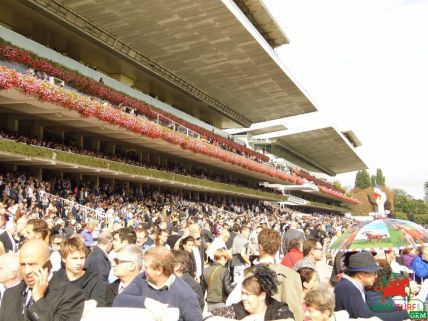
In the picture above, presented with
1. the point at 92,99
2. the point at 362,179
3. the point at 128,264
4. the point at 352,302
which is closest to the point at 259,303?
the point at 352,302

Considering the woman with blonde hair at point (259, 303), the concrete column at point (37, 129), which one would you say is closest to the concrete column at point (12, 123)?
the concrete column at point (37, 129)

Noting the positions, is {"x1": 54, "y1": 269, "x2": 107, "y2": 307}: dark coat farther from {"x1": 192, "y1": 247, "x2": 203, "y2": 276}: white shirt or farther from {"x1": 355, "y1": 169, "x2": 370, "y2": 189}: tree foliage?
{"x1": 355, "y1": 169, "x2": 370, "y2": 189}: tree foliage

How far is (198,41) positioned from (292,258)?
3030cm

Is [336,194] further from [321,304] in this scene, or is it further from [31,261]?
[31,261]

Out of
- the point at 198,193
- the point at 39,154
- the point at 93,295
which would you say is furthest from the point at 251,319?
the point at 198,193

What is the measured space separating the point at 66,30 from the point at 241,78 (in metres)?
17.3

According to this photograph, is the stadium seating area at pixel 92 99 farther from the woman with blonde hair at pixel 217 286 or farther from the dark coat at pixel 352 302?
the dark coat at pixel 352 302

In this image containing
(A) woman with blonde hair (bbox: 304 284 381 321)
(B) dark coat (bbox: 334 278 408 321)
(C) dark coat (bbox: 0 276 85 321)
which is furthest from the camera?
(B) dark coat (bbox: 334 278 408 321)

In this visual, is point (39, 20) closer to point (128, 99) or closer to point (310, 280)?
point (128, 99)

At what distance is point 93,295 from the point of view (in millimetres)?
4547

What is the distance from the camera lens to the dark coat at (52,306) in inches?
130

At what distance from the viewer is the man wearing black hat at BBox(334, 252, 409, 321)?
441 cm

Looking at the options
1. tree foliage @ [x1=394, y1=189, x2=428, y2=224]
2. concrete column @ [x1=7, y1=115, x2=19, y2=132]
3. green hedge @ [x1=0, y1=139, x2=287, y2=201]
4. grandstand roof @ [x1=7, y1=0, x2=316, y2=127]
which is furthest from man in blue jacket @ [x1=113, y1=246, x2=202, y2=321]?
tree foliage @ [x1=394, y1=189, x2=428, y2=224]

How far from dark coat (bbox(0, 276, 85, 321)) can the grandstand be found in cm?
1617
